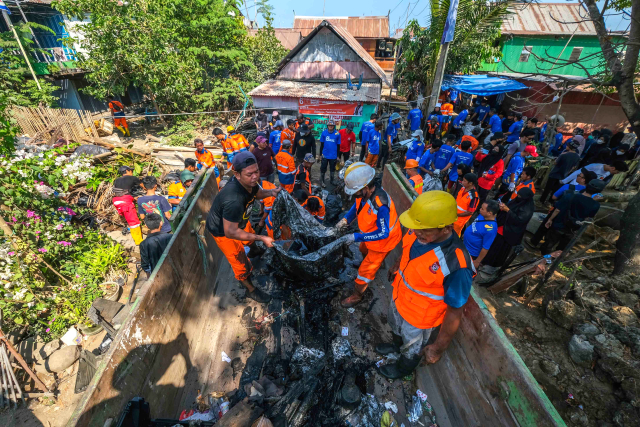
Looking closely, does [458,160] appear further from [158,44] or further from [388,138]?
[158,44]

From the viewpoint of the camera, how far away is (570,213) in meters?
4.13

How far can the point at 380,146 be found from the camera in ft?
25.1

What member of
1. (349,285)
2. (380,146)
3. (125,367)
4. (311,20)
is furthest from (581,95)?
(311,20)

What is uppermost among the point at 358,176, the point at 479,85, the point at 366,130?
the point at 479,85

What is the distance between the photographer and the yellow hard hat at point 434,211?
178cm

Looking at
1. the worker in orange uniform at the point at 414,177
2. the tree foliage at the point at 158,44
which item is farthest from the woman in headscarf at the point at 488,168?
the tree foliage at the point at 158,44

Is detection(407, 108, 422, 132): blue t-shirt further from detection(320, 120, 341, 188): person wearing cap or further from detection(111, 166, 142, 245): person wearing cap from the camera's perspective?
detection(111, 166, 142, 245): person wearing cap

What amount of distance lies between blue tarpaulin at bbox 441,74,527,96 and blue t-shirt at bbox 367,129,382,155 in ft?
20.1

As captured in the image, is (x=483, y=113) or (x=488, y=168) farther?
(x=483, y=113)

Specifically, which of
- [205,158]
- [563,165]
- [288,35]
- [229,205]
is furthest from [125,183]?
[288,35]

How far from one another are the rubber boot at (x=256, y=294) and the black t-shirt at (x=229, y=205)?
758 millimetres

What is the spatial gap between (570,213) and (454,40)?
953 cm

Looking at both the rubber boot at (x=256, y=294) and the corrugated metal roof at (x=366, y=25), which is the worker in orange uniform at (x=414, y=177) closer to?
the rubber boot at (x=256, y=294)

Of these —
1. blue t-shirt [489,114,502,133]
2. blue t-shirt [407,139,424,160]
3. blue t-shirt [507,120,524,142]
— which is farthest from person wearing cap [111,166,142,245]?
blue t-shirt [489,114,502,133]
